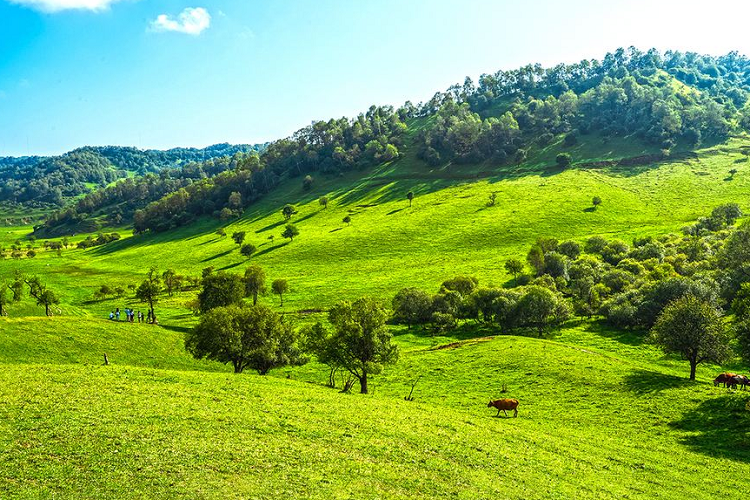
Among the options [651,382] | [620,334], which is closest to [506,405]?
[651,382]

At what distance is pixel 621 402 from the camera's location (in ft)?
144

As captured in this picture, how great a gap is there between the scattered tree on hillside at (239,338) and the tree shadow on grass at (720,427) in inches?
1551

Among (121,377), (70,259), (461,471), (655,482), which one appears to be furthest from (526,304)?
(70,259)

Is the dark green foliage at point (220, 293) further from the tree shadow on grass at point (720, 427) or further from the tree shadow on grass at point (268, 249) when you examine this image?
the tree shadow on grass at point (268, 249)

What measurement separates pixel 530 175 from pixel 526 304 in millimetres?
128748

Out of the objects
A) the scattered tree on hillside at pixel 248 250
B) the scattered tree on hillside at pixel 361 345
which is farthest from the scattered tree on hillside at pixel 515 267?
the scattered tree on hillside at pixel 248 250

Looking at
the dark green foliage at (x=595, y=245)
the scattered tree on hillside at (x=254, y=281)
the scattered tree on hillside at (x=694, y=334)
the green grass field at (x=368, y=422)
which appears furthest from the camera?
the dark green foliage at (x=595, y=245)

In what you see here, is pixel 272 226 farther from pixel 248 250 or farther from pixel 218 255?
pixel 248 250

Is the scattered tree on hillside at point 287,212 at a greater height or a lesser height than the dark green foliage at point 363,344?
greater

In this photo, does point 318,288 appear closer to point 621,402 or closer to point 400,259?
point 400,259

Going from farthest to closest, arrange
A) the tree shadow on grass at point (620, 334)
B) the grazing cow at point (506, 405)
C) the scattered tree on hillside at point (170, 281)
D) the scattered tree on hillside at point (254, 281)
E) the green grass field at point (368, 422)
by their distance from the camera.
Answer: the scattered tree on hillside at point (170, 281) → the scattered tree on hillside at point (254, 281) → the tree shadow on grass at point (620, 334) → the grazing cow at point (506, 405) → the green grass field at point (368, 422)

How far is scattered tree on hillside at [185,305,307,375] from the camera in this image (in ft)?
159

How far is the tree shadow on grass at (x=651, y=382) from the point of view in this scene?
46.3 m

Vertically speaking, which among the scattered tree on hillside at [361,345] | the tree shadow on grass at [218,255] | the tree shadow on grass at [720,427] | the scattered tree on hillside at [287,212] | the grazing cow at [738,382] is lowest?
the tree shadow on grass at [720,427]
